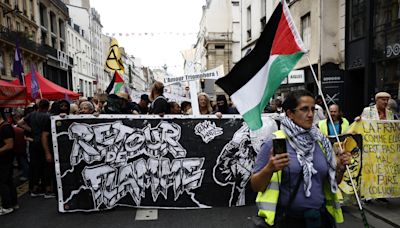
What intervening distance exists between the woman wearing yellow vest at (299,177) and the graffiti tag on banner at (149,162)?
3.01 m

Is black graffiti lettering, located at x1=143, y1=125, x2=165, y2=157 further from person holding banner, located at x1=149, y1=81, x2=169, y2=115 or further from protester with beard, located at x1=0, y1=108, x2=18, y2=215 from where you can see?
protester with beard, located at x1=0, y1=108, x2=18, y2=215

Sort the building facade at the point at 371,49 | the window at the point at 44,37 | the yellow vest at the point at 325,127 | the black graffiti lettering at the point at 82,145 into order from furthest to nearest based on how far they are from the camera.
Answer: the window at the point at 44,37 → the building facade at the point at 371,49 → the yellow vest at the point at 325,127 → the black graffiti lettering at the point at 82,145

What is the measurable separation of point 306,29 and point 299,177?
14474mm

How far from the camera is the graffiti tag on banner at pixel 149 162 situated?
518 centimetres

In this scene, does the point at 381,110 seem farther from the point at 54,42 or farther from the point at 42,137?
the point at 54,42

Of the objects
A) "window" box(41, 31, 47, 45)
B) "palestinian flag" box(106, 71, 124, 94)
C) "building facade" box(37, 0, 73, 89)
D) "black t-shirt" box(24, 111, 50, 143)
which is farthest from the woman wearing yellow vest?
"window" box(41, 31, 47, 45)

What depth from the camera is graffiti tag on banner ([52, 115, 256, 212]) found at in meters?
5.18

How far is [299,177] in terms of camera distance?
2309 millimetres

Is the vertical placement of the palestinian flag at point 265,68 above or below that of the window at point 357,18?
below

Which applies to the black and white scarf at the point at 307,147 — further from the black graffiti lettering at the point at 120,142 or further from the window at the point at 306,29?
the window at the point at 306,29

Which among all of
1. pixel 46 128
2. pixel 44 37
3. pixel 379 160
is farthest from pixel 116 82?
pixel 44 37

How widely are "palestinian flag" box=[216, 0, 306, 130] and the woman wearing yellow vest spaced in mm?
346

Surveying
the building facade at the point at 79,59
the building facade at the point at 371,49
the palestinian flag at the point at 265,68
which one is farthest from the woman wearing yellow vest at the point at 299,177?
the building facade at the point at 79,59

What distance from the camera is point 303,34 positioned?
15781mm
